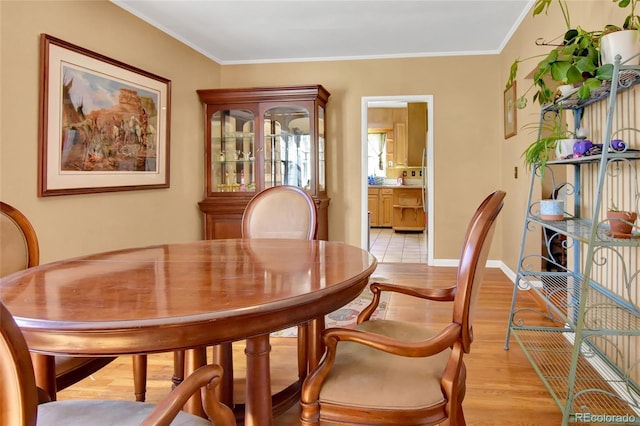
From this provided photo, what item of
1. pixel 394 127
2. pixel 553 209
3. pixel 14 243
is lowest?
pixel 14 243

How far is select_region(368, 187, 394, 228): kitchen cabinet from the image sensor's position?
896 cm

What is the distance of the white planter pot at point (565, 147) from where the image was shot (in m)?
2.22

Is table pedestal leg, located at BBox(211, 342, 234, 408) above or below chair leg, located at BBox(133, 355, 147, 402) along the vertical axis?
above

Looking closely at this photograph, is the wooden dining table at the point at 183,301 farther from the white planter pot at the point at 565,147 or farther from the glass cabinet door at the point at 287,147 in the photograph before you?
the glass cabinet door at the point at 287,147

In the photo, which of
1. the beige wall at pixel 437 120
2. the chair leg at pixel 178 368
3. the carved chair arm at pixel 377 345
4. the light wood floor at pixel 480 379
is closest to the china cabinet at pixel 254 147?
the beige wall at pixel 437 120

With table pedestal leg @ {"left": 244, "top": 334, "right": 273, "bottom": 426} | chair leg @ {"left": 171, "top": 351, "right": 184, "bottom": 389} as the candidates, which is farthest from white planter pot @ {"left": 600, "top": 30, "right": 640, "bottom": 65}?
chair leg @ {"left": 171, "top": 351, "right": 184, "bottom": 389}

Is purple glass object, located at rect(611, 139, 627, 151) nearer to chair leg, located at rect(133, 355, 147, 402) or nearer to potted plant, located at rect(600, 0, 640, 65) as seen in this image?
potted plant, located at rect(600, 0, 640, 65)

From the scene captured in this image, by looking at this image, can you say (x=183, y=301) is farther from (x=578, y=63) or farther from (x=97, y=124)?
(x=97, y=124)

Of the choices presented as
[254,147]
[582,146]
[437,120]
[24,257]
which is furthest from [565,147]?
[254,147]

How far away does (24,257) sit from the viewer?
65.4 inches

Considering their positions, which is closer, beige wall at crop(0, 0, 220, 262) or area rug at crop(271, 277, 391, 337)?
beige wall at crop(0, 0, 220, 262)

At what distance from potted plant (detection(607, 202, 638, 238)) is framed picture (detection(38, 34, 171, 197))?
3.15 m

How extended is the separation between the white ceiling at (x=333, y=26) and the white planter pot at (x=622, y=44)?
2.03 m

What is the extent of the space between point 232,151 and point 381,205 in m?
4.76
